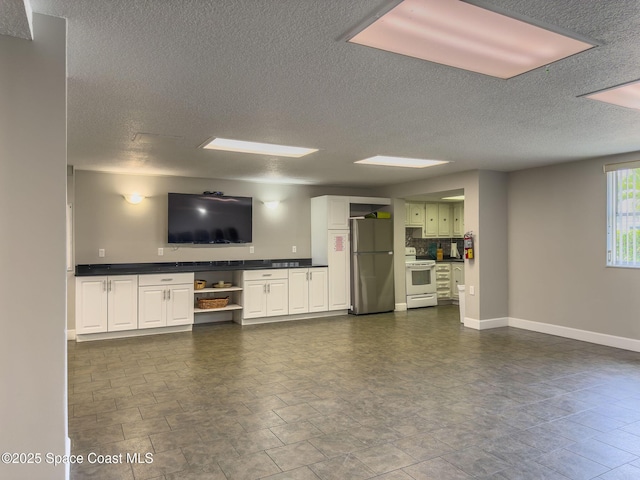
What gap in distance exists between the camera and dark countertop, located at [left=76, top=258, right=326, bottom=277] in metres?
6.05

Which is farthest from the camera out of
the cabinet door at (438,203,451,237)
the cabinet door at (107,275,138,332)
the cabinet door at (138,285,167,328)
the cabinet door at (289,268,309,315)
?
the cabinet door at (438,203,451,237)

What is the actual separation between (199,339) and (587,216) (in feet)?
17.8

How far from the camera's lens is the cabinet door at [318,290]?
24.3 feet

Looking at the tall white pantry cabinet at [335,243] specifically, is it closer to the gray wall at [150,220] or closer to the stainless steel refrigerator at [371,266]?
the stainless steel refrigerator at [371,266]

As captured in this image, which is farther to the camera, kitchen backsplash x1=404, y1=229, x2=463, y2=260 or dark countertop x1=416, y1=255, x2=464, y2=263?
kitchen backsplash x1=404, y1=229, x2=463, y2=260

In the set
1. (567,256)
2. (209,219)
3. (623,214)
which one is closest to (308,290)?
(209,219)

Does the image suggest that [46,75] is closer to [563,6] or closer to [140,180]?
[563,6]

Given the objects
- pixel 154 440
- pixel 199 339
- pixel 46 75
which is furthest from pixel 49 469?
Result: pixel 199 339

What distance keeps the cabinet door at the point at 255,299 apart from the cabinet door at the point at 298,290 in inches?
18.7

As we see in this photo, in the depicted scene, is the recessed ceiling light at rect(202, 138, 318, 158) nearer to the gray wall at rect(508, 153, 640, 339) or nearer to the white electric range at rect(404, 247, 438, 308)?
the gray wall at rect(508, 153, 640, 339)

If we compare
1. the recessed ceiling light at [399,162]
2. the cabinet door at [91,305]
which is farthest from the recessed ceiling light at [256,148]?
the cabinet door at [91,305]

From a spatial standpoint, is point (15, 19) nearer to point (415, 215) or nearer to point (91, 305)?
point (91, 305)

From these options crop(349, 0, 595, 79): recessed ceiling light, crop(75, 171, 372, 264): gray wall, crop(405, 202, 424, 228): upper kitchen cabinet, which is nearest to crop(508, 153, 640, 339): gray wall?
crop(405, 202, 424, 228): upper kitchen cabinet

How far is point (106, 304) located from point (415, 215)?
6.16m
